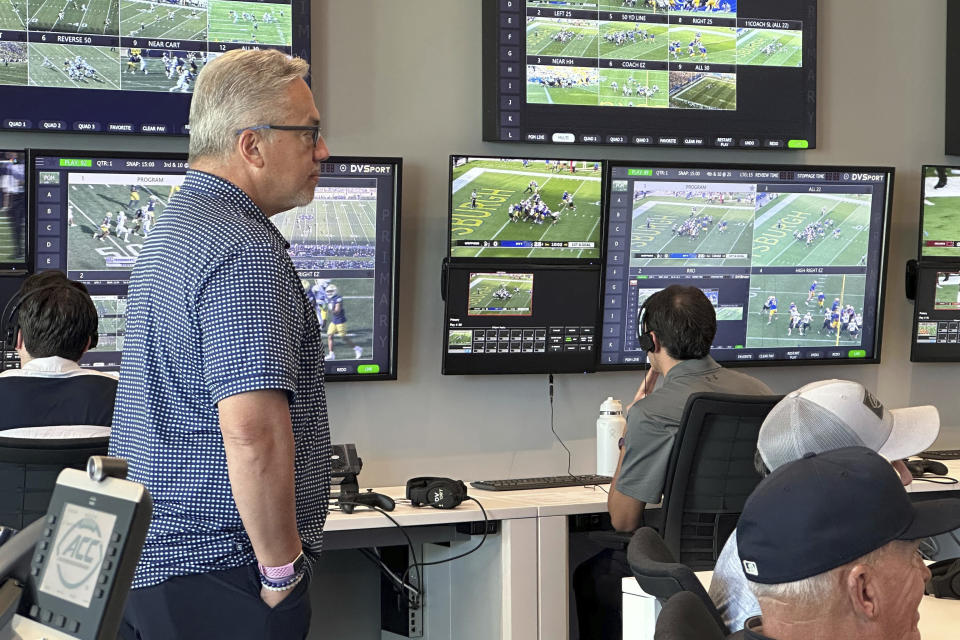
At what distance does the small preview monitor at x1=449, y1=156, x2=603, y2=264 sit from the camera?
3.60 m

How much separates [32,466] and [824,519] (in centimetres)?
164

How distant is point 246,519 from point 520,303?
2.12m

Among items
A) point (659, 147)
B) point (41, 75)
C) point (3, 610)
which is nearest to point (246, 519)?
point (3, 610)

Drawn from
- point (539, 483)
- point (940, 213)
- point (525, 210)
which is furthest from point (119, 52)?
point (940, 213)

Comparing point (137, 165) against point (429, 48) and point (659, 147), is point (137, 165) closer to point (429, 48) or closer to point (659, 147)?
point (429, 48)

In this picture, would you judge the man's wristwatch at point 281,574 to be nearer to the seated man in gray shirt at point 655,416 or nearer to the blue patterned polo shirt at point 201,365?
the blue patterned polo shirt at point 201,365

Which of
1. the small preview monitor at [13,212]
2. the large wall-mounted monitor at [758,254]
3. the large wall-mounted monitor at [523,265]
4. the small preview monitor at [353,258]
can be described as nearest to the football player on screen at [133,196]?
the small preview monitor at [13,212]

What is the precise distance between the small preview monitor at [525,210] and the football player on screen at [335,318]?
38 centimetres

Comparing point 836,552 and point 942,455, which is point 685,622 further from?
point 942,455

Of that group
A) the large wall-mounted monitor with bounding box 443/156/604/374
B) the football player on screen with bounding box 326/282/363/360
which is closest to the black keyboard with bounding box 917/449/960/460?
the large wall-mounted monitor with bounding box 443/156/604/374

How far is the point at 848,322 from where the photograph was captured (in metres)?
4.06

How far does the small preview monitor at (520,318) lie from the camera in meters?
3.64

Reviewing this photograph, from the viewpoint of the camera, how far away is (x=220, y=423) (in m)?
1.65

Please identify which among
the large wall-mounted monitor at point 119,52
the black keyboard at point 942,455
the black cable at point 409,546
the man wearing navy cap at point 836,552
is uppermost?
the large wall-mounted monitor at point 119,52
